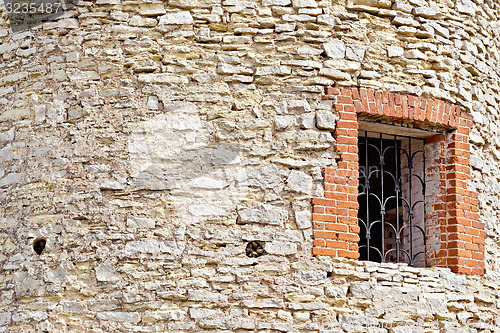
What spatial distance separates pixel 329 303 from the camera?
20.0ft

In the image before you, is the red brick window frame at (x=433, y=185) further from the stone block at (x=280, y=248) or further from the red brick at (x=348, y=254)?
the stone block at (x=280, y=248)

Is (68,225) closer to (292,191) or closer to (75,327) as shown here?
(75,327)

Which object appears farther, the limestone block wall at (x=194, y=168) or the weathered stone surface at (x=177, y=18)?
the weathered stone surface at (x=177, y=18)

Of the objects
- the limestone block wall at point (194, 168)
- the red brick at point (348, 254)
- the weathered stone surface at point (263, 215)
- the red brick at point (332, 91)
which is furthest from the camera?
the red brick at point (332, 91)

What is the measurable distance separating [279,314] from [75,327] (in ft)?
5.37

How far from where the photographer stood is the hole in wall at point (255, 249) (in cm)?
611

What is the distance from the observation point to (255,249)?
6125 millimetres

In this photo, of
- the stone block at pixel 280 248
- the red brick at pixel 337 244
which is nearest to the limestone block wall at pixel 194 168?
the stone block at pixel 280 248

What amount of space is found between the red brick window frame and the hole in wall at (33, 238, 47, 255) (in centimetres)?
229

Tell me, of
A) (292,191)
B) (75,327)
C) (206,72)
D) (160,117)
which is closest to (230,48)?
(206,72)

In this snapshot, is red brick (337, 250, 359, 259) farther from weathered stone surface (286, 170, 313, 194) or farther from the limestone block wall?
weathered stone surface (286, 170, 313, 194)

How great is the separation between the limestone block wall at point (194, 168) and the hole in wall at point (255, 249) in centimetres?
3

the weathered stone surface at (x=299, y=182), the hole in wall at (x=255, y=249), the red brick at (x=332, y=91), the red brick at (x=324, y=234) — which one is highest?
the red brick at (x=332, y=91)

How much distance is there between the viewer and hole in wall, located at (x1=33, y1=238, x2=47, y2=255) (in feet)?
20.7
